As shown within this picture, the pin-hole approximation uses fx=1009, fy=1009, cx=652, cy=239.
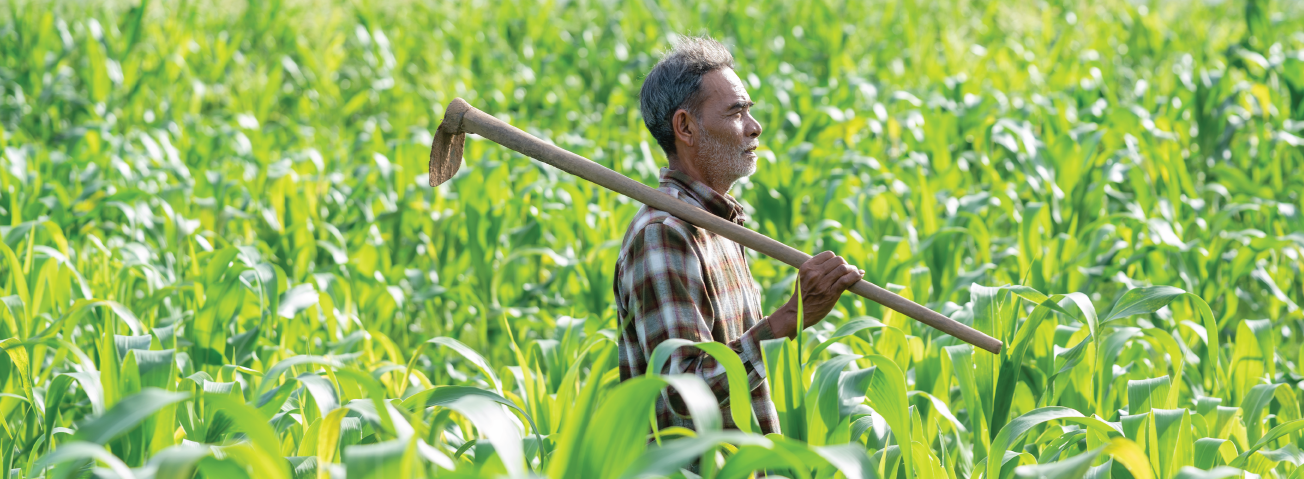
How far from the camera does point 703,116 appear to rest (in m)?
1.99

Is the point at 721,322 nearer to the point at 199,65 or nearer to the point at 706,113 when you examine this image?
the point at 706,113

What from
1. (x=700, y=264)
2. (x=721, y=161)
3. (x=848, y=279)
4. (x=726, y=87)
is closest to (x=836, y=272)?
(x=848, y=279)

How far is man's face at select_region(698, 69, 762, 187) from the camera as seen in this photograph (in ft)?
6.52

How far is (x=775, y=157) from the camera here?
4.86 m

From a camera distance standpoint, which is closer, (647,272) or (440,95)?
(647,272)

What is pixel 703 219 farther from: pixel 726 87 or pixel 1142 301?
pixel 1142 301


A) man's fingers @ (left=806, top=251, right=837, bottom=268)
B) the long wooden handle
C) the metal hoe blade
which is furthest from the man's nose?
the metal hoe blade

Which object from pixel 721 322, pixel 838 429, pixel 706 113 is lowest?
pixel 838 429

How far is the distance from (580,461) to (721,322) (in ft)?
2.12

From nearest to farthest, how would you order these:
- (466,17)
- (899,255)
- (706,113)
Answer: (706,113), (899,255), (466,17)

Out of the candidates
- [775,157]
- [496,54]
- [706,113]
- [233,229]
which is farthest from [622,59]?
[706,113]

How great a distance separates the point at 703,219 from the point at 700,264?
0.27 feet

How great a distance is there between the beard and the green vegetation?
1.29 feet

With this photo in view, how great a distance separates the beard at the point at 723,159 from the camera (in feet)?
6.54
